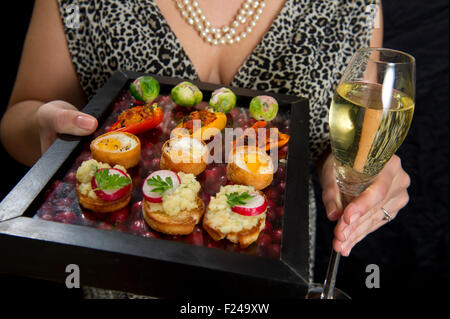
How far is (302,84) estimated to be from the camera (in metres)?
1.53

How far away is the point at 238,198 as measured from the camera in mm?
879

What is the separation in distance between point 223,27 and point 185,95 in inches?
17.6

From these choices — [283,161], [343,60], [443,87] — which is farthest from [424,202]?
[283,161]

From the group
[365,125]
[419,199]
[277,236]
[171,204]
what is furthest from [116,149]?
[419,199]

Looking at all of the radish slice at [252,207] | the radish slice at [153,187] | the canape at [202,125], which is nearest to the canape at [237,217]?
the radish slice at [252,207]

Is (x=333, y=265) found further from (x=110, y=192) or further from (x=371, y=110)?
(x=110, y=192)

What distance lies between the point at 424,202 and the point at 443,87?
2.33 feet

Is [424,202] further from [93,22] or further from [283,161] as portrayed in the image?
[93,22]

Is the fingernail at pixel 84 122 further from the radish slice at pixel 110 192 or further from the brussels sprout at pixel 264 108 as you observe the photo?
Result: the brussels sprout at pixel 264 108

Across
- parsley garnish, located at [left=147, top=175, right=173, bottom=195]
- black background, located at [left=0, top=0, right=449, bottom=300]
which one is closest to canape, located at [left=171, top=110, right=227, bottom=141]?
parsley garnish, located at [left=147, top=175, right=173, bottom=195]

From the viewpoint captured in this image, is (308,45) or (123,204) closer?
(123,204)

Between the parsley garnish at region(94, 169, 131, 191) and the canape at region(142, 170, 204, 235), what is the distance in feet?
0.18

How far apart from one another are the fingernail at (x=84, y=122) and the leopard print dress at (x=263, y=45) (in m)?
0.50

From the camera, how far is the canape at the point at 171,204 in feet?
2.79
